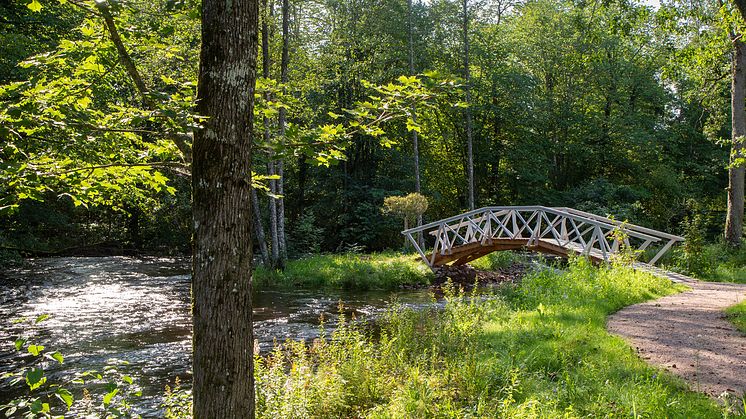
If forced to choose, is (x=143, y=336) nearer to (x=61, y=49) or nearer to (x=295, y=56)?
(x=61, y=49)

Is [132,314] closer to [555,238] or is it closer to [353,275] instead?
[353,275]

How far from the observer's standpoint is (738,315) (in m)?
7.28

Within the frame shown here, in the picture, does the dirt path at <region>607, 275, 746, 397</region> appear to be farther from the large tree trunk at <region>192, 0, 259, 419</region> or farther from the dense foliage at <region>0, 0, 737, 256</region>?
the dense foliage at <region>0, 0, 737, 256</region>

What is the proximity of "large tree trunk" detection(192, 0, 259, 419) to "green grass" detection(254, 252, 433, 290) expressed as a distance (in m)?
12.7

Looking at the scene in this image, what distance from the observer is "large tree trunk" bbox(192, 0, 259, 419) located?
2727mm

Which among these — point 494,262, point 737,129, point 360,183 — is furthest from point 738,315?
point 360,183

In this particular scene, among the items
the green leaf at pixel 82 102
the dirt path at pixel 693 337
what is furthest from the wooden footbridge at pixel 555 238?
the green leaf at pixel 82 102

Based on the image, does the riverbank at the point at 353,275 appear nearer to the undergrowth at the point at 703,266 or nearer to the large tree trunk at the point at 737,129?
the undergrowth at the point at 703,266

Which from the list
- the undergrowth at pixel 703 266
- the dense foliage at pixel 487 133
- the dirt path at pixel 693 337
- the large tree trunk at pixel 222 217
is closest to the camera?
the large tree trunk at pixel 222 217

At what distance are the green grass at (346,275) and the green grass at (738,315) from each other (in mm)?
9088

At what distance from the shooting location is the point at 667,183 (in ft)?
84.0

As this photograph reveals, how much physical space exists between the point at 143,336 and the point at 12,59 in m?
7.57

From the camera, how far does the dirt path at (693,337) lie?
5.09 metres

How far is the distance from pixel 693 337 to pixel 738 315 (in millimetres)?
1388
